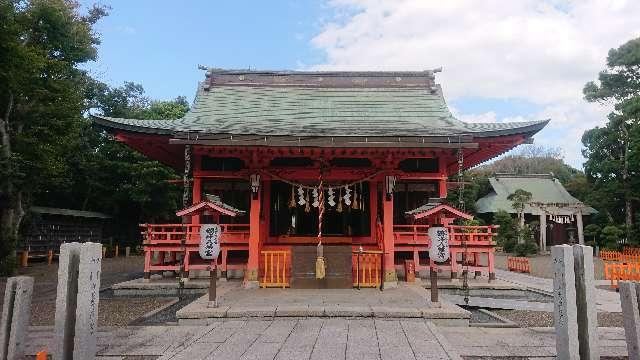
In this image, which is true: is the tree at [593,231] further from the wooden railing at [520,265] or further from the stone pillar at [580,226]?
the wooden railing at [520,265]

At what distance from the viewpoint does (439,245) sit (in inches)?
368

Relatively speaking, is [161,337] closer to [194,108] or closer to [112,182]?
[194,108]

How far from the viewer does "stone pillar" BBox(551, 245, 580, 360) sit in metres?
5.31

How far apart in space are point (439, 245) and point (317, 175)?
4.66m

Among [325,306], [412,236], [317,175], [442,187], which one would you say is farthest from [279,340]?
[442,187]

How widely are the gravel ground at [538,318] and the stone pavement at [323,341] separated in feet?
2.09

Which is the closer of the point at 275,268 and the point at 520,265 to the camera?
the point at 275,268

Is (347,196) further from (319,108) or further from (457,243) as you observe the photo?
(319,108)

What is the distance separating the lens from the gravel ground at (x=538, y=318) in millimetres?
8375

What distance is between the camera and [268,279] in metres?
11.6

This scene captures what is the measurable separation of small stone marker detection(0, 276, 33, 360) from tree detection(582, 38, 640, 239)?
32.7 m

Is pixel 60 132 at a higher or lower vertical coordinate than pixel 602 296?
higher

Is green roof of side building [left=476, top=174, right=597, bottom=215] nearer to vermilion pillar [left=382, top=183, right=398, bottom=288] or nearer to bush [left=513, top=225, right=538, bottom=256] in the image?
bush [left=513, top=225, right=538, bottom=256]

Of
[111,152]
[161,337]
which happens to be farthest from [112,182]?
[161,337]
